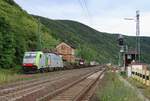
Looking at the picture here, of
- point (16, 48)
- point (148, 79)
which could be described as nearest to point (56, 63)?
point (16, 48)

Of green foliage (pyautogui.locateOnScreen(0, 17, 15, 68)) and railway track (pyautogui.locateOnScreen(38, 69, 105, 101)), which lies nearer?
railway track (pyautogui.locateOnScreen(38, 69, 105, 101))

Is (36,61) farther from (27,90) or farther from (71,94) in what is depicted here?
(71,94)

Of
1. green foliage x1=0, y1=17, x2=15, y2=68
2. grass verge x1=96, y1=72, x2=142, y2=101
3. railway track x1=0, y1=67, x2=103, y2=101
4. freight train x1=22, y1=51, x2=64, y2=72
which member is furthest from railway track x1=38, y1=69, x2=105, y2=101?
green foliage x1=0, y1=17, x2=15, y2=68

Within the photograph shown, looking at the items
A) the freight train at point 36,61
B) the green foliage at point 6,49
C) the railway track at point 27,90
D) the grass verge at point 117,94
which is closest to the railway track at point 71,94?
the railway track at point 27,90

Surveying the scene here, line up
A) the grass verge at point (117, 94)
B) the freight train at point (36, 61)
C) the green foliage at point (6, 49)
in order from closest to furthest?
the grass verge at point (117, 94)
the freight train at point (36, 61)
the green foliage at point (6, 49)

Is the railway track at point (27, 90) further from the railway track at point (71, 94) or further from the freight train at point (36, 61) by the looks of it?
the freight train at point (36, 61)

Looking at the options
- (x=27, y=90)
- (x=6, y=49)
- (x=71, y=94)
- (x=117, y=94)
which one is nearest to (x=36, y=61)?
(x=6, y=49)

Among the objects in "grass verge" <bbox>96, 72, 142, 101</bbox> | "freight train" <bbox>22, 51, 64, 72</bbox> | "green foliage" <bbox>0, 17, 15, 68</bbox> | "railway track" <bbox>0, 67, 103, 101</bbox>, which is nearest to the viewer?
"grass verge" <bbox>96, 72, 142, 101</bbox>

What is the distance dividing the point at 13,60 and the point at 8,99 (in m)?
51.7

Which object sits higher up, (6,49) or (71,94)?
(6,49)

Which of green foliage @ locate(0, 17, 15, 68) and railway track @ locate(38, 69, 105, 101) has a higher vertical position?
green foliage @ locate(0, 17, 15, 68)

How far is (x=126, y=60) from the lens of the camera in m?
75.4

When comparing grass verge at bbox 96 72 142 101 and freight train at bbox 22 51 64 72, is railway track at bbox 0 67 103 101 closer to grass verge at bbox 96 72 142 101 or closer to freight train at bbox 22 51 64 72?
grass verge at bbox 96 72 142 101

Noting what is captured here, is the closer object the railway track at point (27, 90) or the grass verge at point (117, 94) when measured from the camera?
the grass verge at point (117, 94)
